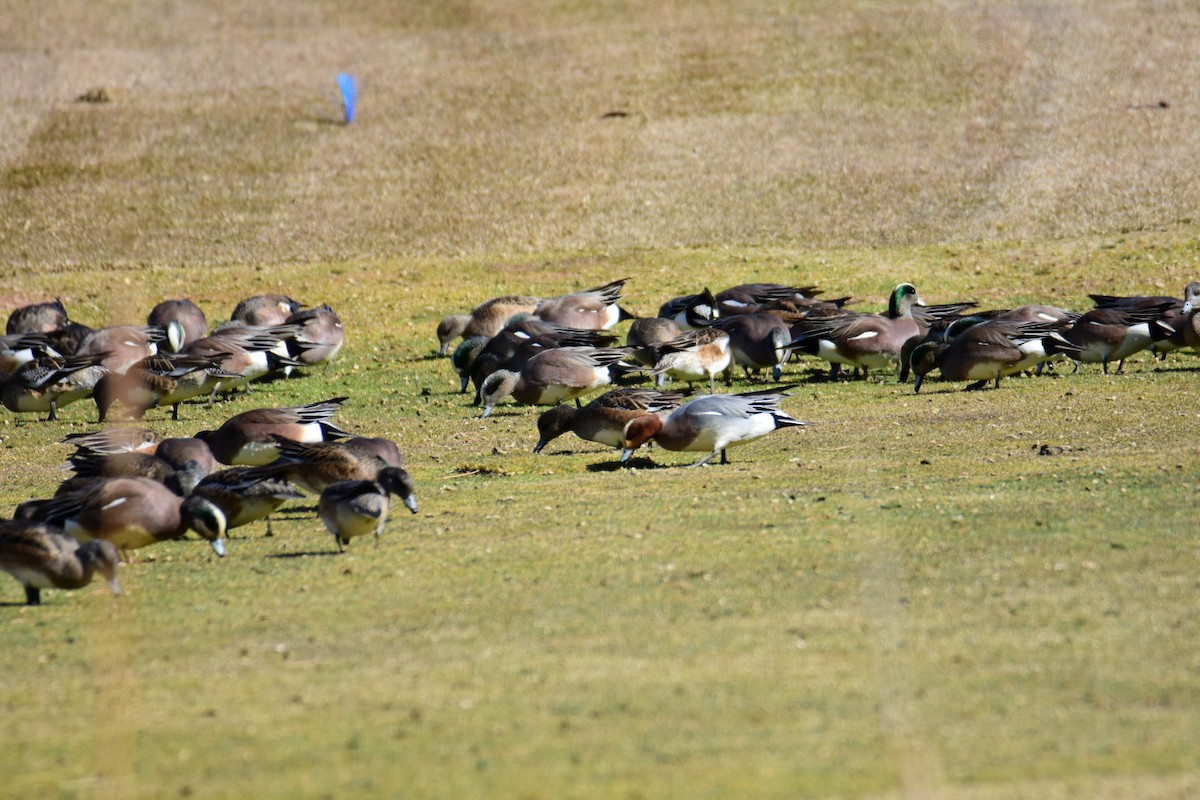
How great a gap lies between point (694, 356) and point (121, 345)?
23.3 ft

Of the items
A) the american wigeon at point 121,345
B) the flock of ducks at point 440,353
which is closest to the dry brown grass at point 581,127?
the flock of ducks at point 440,353

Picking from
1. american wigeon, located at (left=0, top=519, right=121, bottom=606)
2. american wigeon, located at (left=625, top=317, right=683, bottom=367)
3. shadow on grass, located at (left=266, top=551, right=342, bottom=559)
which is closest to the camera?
american wigeon, located at (left=0, top=519, right=121, bottom=606)

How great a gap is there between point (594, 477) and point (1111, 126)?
2653 cm

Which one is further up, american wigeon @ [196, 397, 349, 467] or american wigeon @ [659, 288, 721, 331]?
american wigeon @ [196, 397, 349, 467]

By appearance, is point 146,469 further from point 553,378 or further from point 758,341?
point 758,341

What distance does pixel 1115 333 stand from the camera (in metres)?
16.3

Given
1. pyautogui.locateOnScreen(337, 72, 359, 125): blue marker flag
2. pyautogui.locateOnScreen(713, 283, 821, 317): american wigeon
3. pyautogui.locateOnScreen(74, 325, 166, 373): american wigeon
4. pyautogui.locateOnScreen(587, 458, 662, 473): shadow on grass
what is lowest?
pyautogui.locateOnScreen(587, 458, 662, 473): shadow on grass

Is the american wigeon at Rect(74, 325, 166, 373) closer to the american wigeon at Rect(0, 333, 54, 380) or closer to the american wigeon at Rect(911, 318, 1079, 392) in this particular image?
the american wigeon at Rect(0, 333, 54, 380)

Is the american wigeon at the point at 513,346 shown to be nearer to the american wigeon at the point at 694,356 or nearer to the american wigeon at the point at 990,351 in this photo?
the american wigeon at the point at 694,356

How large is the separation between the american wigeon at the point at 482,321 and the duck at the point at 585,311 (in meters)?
0.32

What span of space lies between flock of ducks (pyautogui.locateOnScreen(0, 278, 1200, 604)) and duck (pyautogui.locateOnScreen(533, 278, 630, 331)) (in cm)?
3

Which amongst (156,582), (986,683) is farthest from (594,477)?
(986,683)

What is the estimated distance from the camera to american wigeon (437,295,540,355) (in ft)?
66.8

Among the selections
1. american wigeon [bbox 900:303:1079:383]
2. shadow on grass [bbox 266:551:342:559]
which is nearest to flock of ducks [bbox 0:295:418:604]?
shadow on grass [bbox 266:551:342:559]
